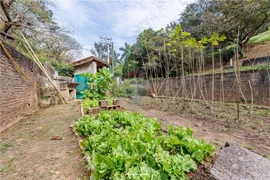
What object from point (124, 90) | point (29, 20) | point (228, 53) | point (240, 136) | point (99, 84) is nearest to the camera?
point (240, 136)

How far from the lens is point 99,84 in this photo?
598 centimetres

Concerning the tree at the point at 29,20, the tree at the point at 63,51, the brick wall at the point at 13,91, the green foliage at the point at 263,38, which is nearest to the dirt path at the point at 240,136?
the brick wall at the point at 13,91

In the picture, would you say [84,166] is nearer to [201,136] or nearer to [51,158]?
[51,158]

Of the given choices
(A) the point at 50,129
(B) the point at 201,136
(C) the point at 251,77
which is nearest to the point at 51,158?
(A) the point at 50,129

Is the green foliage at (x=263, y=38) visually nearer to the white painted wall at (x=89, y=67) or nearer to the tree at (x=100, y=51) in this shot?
the white painted wall at (x=89, y=67)

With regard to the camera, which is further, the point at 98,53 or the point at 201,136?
the point at 98,53

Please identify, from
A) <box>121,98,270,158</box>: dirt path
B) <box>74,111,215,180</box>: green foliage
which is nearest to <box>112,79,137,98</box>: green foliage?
<box>121,98,270,158</box>: dirt path

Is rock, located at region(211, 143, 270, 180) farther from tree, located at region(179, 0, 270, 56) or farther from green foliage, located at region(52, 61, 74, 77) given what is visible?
green foliage, located at region(52, 61, 74, 77)

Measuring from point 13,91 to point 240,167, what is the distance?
4.76 metres

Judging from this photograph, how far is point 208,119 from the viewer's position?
12.7ft

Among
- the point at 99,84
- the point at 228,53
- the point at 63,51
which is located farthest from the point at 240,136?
the point at 63,51

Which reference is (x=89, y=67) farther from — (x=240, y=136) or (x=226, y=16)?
(x=226, y=16)

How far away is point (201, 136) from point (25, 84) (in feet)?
17.6

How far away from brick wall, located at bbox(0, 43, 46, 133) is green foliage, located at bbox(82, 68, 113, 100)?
228cm
